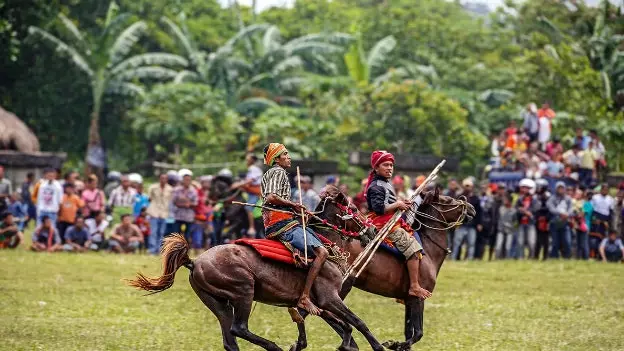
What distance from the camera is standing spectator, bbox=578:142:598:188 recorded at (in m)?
32.3

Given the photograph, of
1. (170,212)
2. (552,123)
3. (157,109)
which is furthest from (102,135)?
(170,212)

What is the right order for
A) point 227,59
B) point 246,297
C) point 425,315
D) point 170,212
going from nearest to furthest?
point 246,297
point 425,315
point 170,212
point 227,59

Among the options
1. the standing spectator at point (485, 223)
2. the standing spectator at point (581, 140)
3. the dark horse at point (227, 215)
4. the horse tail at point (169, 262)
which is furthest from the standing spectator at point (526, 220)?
the horse tail at point (169, 262)

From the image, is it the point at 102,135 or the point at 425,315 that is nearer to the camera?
the point at 425,315

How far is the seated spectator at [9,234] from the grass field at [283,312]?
1709 millimetres

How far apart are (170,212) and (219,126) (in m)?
17.7

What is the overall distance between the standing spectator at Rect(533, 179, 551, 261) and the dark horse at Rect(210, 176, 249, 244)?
663 centimetres

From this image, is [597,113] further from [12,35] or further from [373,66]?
[12,35]

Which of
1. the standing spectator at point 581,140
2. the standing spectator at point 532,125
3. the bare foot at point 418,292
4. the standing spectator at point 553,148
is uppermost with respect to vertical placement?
the standing spectator at point 532,125

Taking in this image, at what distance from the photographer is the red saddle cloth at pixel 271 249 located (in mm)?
12484

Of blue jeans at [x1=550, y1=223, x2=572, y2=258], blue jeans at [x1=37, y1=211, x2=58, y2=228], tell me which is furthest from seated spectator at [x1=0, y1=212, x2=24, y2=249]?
blue jeans at [x1=550, y1=223, x2=572, y2=258]

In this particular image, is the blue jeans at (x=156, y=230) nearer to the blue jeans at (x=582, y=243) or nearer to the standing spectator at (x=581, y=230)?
the standing spectator at (x=581, y=230)

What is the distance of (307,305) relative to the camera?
1266 cm

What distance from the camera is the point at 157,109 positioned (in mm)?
46594
